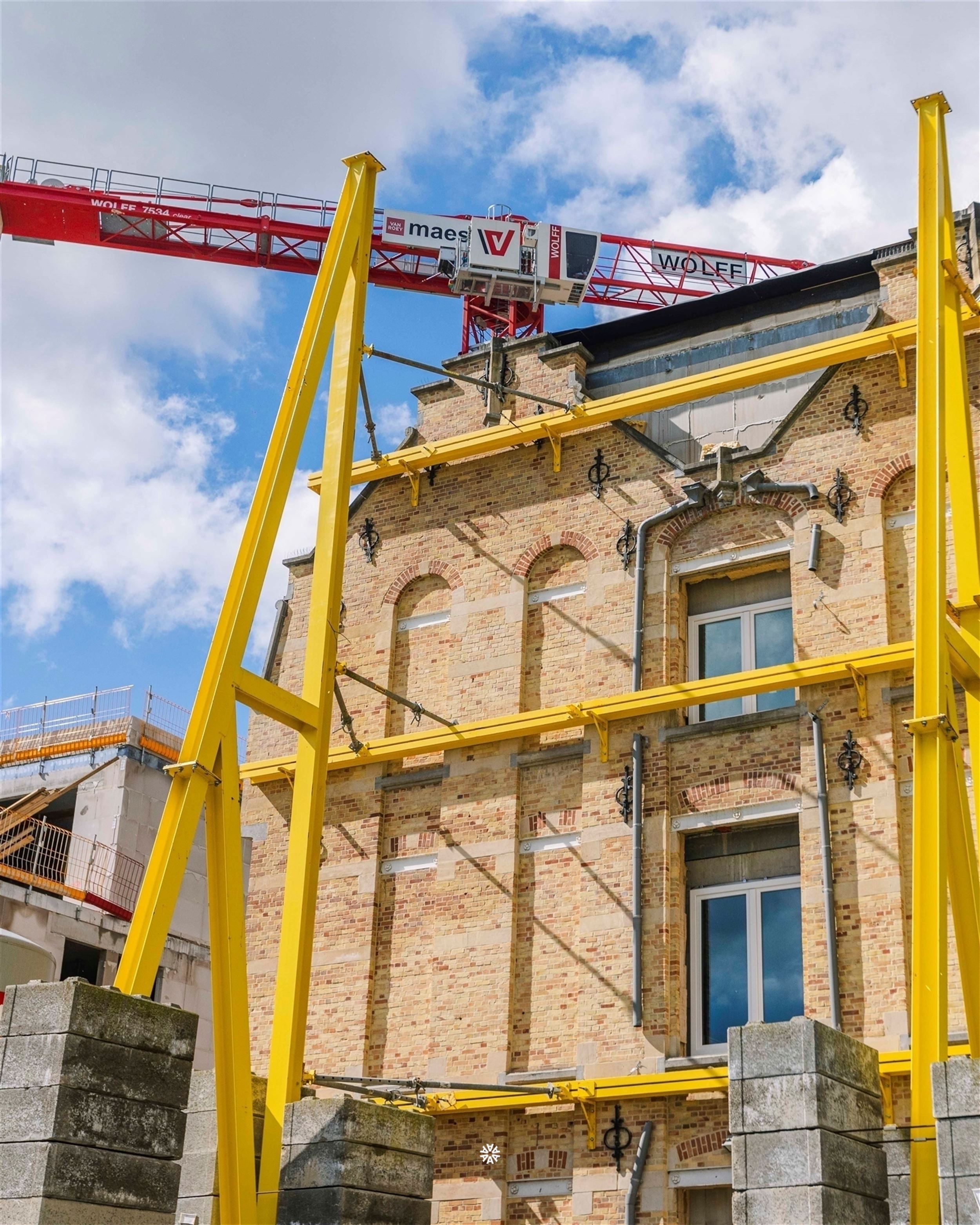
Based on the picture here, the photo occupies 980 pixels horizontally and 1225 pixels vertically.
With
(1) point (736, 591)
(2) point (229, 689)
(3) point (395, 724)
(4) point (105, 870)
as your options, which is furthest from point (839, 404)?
(4) point (105, 870)

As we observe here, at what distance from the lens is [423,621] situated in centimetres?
2162

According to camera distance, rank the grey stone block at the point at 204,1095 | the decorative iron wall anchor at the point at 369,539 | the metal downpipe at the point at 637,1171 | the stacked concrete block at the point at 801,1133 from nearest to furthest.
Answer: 1. the stacked concrete block at the point at 801,1133
2. the grey stone block at the point at 204,1095
3. the metal downpipe at the point at 637,1171
4. the decorative iron wall anchor at the point at 369,539

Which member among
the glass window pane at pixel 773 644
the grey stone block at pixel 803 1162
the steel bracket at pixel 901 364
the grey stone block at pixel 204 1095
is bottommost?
the grey stone block at pixel 803 1162

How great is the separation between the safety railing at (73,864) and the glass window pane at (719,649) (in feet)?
69.5

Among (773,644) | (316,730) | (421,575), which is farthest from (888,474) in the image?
(316,730)

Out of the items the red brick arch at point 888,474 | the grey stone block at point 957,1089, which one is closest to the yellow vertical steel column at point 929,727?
the grey stone block at point 957,1089

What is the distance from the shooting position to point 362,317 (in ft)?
59.5

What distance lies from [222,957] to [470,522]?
9.29m

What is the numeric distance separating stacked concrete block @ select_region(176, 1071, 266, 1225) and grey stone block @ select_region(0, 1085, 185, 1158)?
1986mm

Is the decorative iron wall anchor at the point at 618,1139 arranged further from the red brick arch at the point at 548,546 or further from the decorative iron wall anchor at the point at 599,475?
the decorative iron wall anchor at the point at 599,475

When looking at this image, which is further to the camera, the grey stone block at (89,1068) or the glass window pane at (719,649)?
the glass window pane at (719,649)

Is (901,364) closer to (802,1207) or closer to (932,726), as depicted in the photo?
(932,726)

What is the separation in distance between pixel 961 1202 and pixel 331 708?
7.80 meters

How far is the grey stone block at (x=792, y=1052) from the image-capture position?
38.7 feet
